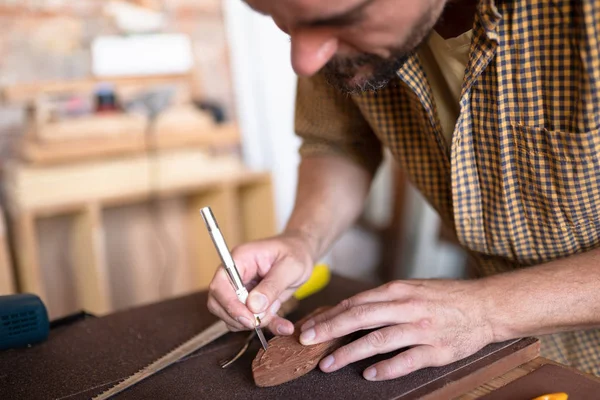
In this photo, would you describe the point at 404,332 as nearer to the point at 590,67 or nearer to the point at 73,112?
the point at 590,67

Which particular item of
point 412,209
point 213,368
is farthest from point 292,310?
point 412,209

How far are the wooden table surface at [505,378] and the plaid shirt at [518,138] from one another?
0.70 ft

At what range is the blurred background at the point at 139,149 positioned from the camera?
198cm

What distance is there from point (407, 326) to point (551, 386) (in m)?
0.19

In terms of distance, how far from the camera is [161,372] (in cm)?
83

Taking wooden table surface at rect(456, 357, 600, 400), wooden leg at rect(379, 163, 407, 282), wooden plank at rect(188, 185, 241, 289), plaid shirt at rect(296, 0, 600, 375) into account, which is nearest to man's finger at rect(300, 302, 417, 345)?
wooden table surface at rect(456, 357, 600, 400)

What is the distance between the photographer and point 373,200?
2785 mm

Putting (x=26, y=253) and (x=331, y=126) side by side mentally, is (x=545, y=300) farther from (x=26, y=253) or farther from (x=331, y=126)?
(x=26, y=253)

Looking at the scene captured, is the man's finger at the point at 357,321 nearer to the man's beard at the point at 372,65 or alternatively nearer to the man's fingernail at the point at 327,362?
the man's fingernail at the point at 327,362

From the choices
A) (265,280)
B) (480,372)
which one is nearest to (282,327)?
(265,280)

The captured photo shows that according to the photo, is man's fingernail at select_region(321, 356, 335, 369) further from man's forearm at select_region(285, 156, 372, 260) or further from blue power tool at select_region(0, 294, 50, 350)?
blue power tool at select_region(0, 294, 50, 350)

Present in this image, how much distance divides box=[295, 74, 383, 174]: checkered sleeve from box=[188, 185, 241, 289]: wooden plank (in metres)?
1.00

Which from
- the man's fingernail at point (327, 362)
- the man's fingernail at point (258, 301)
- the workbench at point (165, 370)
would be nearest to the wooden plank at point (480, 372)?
the workbench at point (165, 370)

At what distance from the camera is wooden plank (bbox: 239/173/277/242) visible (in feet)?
7.57
